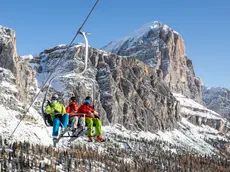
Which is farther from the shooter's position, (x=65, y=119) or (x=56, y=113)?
(x=65, y=119)

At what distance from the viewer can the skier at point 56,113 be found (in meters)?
26.2

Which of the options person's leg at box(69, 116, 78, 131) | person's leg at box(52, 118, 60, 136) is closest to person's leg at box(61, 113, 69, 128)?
person's leg at box(52, 118, 60, 136)

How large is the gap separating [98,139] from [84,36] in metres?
12.0

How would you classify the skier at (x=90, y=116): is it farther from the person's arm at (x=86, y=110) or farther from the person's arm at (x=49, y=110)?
the person's arm at (x=49, y=110)

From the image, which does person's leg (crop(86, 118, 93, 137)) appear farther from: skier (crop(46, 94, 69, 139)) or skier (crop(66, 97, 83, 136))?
skier (crop(46, 94, 69, 139))

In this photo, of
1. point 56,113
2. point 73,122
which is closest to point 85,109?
point 73,122

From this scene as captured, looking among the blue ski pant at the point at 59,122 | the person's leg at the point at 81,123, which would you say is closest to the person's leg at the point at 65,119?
the blue ski pant at the point at 59,122

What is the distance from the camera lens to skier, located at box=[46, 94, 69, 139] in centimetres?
2620

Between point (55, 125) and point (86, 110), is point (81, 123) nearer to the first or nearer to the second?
point (86, 110)

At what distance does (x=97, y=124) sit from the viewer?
28875 millimetres

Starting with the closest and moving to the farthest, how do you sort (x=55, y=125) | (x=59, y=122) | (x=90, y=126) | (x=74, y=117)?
(x=55, y=125) → (x=59, y=122) → (x=74, y=117) → (x=90, y=126)

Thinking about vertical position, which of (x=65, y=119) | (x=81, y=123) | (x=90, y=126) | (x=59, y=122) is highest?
(x=65, y=119)

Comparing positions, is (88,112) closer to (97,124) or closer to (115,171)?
(97,124)

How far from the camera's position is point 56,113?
2625 centimetres
